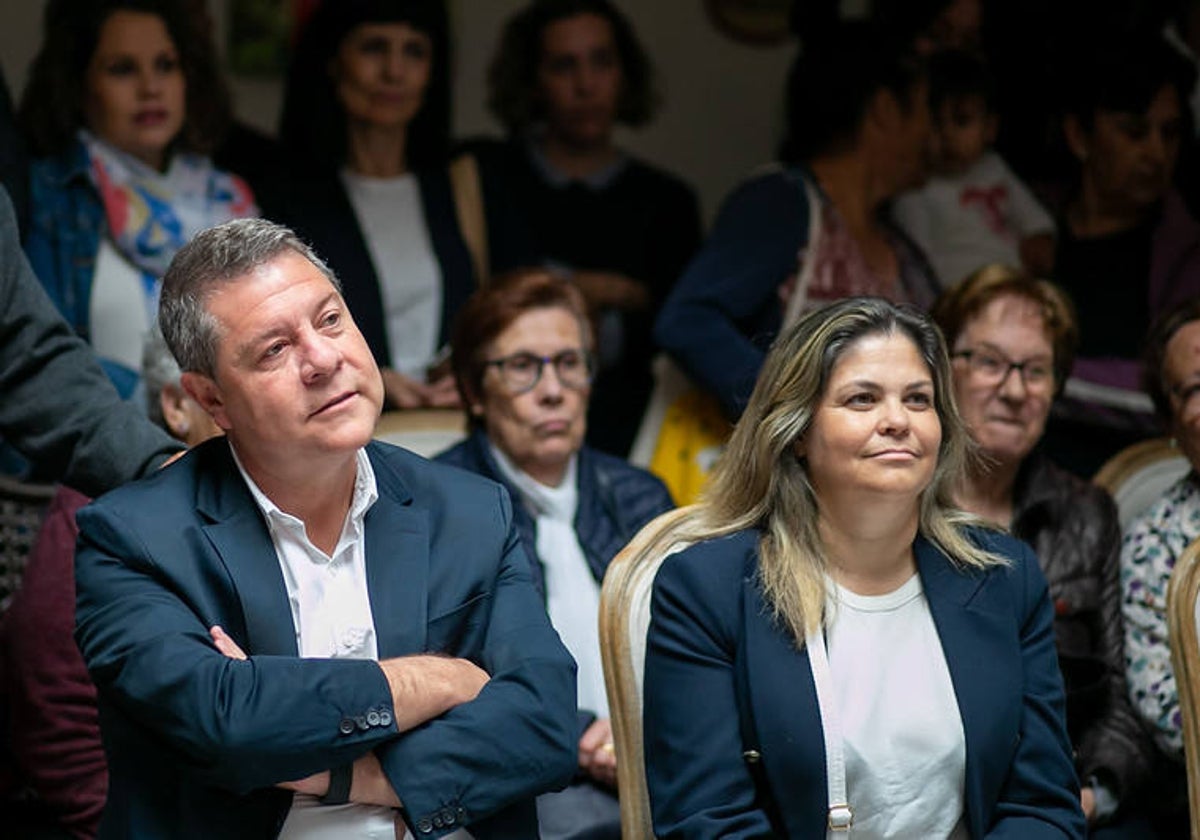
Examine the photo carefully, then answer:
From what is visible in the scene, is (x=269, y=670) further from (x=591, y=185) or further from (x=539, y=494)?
(x=591, y=185)

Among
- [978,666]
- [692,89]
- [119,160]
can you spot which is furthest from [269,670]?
[692,89]

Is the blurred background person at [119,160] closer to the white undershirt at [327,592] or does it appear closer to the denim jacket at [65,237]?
the denim jacket at [65,237]

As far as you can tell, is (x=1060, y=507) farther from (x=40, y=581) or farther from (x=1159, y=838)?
(x=40, y=581)

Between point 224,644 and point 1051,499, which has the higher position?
point 224,644

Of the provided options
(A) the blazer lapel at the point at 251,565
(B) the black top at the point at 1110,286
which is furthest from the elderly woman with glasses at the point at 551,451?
(B) the black top at the point at 1110,286

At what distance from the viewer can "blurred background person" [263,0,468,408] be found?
3.74 meters

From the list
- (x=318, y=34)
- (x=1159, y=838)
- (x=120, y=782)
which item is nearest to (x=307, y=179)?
(x=318, y=34)

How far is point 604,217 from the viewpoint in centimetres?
404

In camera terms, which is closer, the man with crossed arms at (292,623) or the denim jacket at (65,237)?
the man with crossed arms at (292,623)

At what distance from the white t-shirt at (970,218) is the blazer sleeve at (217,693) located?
227cm

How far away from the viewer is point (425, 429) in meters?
3.45

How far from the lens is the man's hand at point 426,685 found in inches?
82.4

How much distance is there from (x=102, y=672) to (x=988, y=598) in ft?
3.97

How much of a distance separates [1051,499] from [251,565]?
1596 mm
